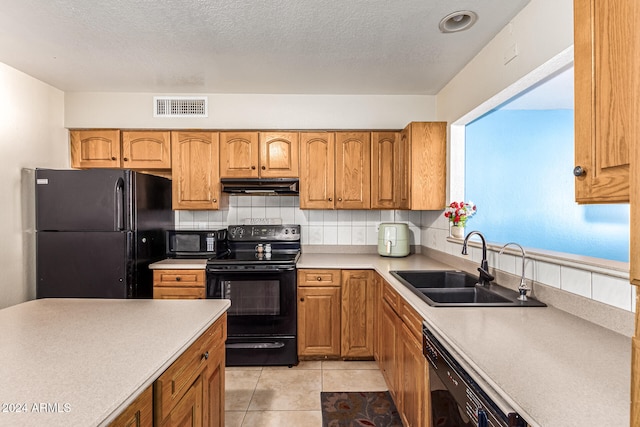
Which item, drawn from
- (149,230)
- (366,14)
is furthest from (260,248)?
(366,14)

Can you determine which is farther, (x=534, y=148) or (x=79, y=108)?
(x=79, y=108)

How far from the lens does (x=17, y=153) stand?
261 centimetres

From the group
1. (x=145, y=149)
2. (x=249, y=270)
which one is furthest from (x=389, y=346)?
(x=145, y=149)

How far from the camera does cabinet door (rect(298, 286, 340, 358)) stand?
2.88 meters

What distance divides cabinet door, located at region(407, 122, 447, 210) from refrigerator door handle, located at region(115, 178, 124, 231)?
2.33 meters

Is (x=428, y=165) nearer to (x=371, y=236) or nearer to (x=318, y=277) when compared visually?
(x=371, y=236)

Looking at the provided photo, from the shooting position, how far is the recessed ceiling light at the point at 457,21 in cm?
186

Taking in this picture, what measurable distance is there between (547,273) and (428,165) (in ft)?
4.68

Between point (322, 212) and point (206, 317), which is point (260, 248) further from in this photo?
point (206, 317)

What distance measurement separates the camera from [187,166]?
3.13m

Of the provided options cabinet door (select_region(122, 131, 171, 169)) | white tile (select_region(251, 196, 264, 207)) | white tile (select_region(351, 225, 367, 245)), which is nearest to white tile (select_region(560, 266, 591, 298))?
white tile (select_region(351, 225, 367, 245))

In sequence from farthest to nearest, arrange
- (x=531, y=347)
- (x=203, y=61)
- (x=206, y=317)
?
(x=203, y=61)
(x=206, y=317)
(x=531, y=347)

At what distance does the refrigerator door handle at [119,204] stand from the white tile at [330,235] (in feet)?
5.95

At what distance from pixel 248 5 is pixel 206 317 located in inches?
62.6
